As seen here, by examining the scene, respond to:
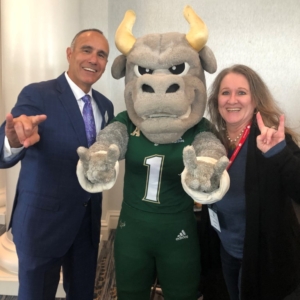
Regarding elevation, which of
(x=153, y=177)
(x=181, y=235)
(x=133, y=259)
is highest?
(x=153, y=177)

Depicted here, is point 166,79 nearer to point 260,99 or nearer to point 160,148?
point 160,148

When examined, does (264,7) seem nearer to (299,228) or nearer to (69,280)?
(299,228)

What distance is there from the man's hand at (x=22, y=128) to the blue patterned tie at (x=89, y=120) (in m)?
0.29

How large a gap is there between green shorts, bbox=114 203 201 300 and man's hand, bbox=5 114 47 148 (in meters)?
0.51

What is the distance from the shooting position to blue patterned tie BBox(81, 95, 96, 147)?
139 cm

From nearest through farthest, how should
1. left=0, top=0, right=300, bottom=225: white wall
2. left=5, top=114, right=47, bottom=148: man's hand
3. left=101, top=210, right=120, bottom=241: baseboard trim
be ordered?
left=5, top=114, right=47, bottom=148: man's hand
left=0, top=0, right=300, bottom=225: white wall
left=101, top=210, right=120, bottom=241: baseboard trim

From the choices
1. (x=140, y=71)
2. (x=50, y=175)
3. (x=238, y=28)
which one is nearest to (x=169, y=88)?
(x=140, y=71)

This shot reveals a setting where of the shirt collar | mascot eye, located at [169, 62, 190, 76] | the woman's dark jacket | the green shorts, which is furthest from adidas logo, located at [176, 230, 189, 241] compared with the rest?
the shirt collar

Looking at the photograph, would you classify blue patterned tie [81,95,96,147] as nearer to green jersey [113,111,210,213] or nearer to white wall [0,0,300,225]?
green jersey [113,111,210,213]

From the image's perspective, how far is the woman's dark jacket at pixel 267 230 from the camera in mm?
1136

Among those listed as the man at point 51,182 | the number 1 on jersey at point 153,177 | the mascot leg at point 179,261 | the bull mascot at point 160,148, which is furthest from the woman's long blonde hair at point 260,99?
the man at point 51,182

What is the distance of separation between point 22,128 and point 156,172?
0.53 m

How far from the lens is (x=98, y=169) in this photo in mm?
1032

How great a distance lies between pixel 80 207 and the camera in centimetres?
138
